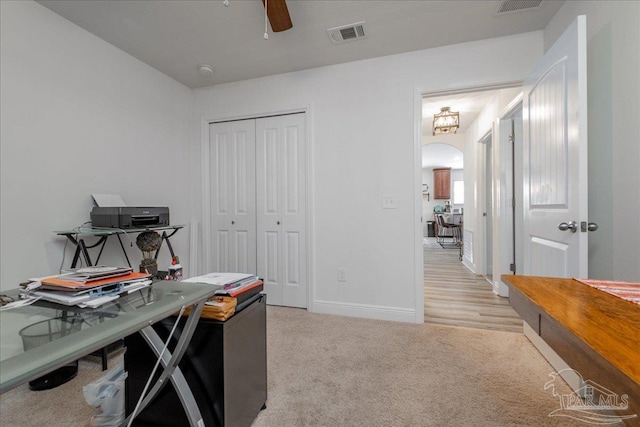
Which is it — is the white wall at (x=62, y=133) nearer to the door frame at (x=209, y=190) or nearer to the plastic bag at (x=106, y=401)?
the door frame at (x=209, y=190)

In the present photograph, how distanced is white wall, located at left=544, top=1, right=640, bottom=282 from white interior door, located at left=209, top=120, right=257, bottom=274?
2.75 m

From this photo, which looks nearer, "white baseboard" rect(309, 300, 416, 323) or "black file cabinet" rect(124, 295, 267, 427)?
"black file cabinet" rect(124, 295, 267, 427)

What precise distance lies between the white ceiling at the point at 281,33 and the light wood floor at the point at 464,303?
2.50 meters

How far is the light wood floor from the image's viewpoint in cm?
255

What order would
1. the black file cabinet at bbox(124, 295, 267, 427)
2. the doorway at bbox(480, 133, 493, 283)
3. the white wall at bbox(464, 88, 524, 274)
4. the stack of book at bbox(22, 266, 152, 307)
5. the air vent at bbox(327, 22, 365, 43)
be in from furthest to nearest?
1. the doorway at bbox(480, 133, 493, 283)
2. the white wall at bbox(464, 88, 524, 274)
3. the air vent at bbox(327, 22, 365, 43)
4. the black file cabinet at bbox(124, 295, 267, 427)
5. the stack of book at bbox(22, 266, 152, 307)

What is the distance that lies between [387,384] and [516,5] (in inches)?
105

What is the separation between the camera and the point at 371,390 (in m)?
1.58

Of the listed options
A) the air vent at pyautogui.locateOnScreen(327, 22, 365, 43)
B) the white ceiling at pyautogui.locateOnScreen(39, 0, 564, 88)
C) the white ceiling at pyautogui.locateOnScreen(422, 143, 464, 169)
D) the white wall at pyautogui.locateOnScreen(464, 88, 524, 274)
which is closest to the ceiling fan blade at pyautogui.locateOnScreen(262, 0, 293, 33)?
the white ceiling at pyautogui.locateOnScreen(39, 0, 564, 88)

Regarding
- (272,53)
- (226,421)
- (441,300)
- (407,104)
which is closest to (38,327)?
(226,421)

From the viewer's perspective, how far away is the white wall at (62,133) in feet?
5.76

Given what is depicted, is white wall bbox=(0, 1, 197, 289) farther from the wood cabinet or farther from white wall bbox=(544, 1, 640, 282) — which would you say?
the wood cabinet

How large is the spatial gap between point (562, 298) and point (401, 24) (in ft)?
7.09

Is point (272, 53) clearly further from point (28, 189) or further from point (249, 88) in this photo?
point (28, 189)

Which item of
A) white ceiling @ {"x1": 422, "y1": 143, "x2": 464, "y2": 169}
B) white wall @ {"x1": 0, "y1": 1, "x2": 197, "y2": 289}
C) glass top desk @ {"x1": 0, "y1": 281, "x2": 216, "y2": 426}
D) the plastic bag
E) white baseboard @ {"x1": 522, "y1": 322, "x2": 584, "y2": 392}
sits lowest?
white baseboard @ {"x1": 522, "y1": 322, "x2": 584, "y2": 392}
